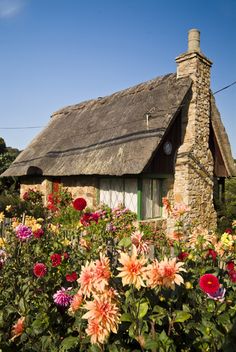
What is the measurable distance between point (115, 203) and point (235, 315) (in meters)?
8.51

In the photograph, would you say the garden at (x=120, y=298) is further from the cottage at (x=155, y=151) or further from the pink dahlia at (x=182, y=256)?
the cottage at (x=155, y=151)

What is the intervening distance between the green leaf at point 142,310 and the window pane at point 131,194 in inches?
312

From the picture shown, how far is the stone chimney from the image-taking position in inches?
404

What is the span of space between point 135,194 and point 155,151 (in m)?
1.58

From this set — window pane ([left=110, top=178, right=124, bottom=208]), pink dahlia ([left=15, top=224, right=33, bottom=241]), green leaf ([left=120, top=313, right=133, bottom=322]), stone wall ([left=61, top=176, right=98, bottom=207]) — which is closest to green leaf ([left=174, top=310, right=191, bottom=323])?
green leaf ([left=120, top=313, right=133, bottom=322])

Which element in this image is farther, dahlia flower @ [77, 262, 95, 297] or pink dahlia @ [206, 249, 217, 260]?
pink dahlia @ [206, 249, 217, 260]

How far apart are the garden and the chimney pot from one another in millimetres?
8693

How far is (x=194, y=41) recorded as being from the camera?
10.5 m

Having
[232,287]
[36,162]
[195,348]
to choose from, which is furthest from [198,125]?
Answer: [195,348]

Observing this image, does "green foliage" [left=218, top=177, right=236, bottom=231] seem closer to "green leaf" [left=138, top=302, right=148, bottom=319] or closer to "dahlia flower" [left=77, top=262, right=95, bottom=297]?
"green leaf" [left=138, top=302, right=148, bottom=319]

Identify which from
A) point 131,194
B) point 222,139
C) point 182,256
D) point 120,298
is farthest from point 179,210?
point 222,139

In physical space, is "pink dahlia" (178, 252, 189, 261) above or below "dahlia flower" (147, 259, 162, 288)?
below

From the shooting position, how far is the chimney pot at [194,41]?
1038 centimetres

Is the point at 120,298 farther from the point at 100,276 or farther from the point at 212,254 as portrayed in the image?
the point at 212,254
